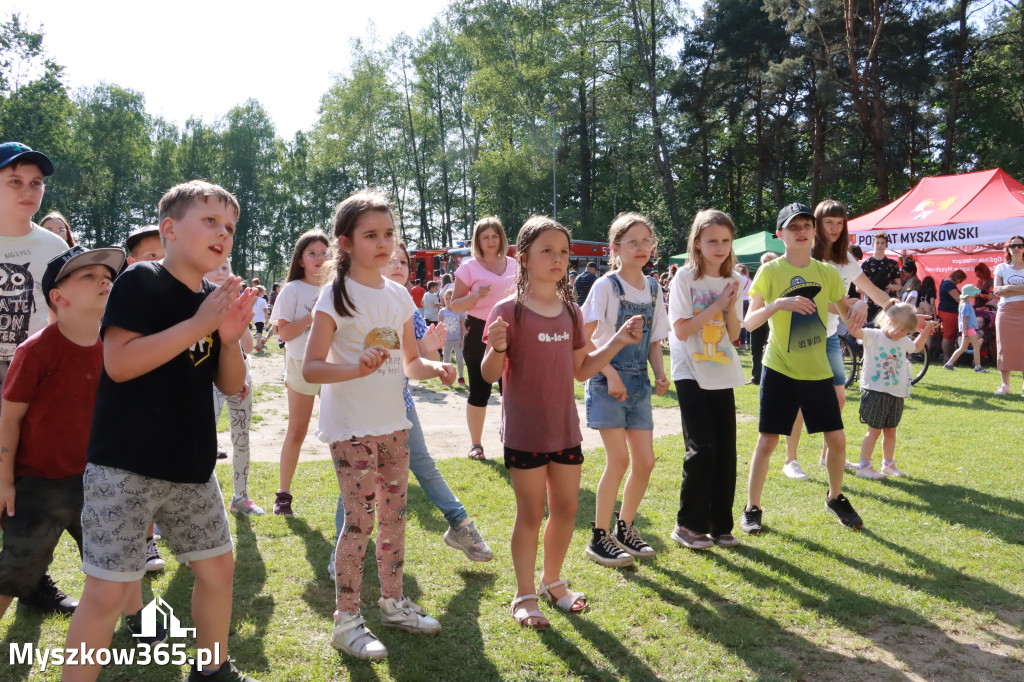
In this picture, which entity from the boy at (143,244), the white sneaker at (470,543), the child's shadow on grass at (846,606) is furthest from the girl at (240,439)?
the child's shadow on grass at (846,606)

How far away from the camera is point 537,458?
3.46 metres

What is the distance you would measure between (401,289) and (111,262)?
1263 mm

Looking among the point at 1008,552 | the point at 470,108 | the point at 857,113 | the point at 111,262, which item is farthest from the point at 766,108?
the point at 111,262

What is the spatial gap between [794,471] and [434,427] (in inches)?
167

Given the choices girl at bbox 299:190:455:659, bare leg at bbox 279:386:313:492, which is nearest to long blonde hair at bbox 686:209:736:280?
girl at bbox 299:190:455:659

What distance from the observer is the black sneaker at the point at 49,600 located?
361cm

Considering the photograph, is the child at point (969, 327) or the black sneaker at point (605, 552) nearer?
the black sneaker at point (605, 552)

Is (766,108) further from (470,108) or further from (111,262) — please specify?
(111,262)

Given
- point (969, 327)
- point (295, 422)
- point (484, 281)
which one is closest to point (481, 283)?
point (484, 281)

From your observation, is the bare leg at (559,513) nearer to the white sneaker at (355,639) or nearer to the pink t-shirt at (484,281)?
the white sneaker at (355,639)

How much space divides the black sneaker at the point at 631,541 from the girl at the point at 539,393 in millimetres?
865

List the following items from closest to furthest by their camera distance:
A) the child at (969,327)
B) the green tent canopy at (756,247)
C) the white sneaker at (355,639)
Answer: the white sneaker at (355,639) < the child at (969,327) < the green tent canopy at (756,247)

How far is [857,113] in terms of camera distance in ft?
94.0

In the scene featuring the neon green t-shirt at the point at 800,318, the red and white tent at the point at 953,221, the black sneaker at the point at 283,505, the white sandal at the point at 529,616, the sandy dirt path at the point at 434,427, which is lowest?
the white sandal at the point at 529,616
